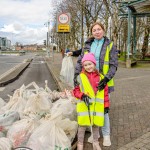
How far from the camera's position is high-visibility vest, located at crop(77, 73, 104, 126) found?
421 cm

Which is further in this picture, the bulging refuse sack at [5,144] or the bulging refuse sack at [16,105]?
the bulging refuse sack at [16,105]

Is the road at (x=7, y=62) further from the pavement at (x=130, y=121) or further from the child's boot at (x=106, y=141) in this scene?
the child's boot at (x=106, y=141)

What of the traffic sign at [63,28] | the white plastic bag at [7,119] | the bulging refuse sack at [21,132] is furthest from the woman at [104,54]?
the traffic sign at [63,28]

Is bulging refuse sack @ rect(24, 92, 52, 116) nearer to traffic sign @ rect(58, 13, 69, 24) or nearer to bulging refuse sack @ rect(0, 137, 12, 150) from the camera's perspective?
bulging refuse sack @ rect(0, 137, 12, 150)

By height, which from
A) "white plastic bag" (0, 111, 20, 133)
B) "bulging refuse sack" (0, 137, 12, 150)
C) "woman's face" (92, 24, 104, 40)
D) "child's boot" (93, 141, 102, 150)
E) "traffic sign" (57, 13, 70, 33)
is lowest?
"child's boot" (93, 141, 102, 150)

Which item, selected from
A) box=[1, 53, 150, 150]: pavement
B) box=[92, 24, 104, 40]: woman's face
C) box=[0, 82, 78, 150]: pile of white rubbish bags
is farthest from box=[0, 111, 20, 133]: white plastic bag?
box=[92, 24, 104, 40]: woman's face

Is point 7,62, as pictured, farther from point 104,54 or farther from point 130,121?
point 104,54

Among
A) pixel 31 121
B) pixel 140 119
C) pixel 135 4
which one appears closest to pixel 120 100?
pixel 140 119

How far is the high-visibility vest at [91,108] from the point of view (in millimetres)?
4207

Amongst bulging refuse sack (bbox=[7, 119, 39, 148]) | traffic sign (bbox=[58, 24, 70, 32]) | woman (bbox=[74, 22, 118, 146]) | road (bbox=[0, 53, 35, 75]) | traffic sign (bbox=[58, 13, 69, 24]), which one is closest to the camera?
bulging refuse sack (bbox=[7, 119, 39, 148])

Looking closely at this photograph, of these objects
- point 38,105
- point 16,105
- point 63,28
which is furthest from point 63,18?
point 38,105

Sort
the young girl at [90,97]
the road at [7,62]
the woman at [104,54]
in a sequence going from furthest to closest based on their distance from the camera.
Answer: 1. the road at [7,62]
2. the woman at [104,54]
3. the young girl at [90,97]

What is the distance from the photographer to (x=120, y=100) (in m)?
8.05

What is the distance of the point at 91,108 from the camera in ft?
13.8
